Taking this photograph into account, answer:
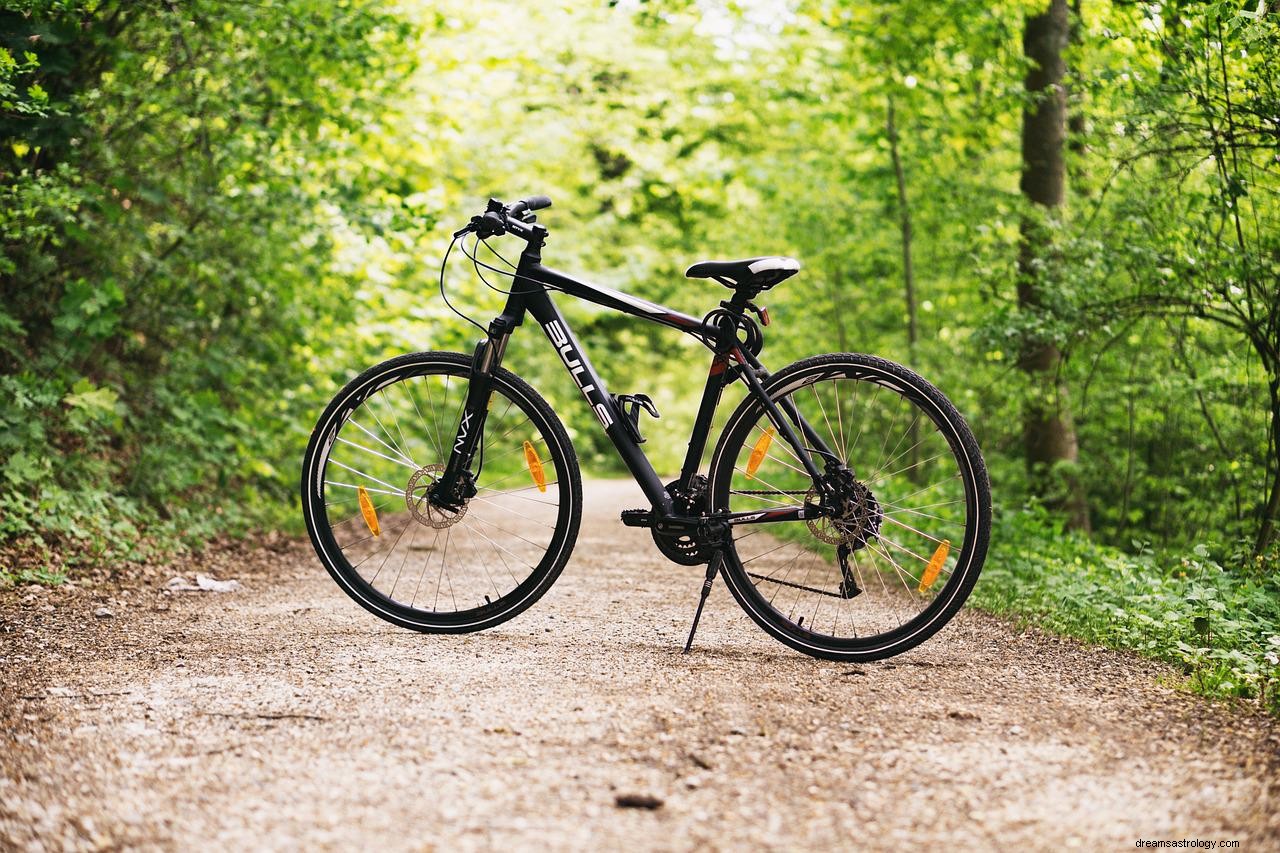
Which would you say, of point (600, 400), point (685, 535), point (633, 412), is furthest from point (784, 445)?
point (600, 400)

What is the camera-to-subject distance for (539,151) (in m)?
15.1

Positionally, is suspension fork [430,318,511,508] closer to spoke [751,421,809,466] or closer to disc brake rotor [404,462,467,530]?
disc brake rotor [404,462,467,530]

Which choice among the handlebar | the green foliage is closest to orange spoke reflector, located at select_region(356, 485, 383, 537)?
the handlebar

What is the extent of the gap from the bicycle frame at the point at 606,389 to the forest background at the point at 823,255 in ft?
4.77

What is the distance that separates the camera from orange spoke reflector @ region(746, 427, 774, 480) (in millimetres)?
3660

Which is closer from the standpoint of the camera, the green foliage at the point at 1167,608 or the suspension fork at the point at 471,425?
the green foliage at the point at 1167,608

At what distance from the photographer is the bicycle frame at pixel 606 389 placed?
3.62 m

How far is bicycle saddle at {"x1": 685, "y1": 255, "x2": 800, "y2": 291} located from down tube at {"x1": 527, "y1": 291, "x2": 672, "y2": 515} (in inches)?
21.6

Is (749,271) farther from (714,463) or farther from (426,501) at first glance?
(426,501)

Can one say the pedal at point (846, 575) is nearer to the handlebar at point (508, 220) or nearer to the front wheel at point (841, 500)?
the front wheel at point (841, 500)

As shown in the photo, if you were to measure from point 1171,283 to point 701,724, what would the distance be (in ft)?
13.4

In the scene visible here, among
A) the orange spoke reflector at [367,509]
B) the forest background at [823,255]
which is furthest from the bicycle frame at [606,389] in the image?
the forest background at [823,255]

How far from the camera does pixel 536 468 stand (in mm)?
3938

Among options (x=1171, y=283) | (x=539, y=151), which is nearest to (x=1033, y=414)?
(x=1171, y=283)
